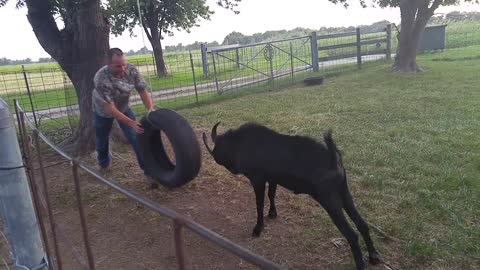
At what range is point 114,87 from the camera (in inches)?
198

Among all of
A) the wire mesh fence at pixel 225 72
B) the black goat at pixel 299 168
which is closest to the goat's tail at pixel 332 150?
the black goat at pixel 299 168

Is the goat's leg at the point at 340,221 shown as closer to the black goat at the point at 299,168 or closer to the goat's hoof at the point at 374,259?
the black goat at the point at 299,168

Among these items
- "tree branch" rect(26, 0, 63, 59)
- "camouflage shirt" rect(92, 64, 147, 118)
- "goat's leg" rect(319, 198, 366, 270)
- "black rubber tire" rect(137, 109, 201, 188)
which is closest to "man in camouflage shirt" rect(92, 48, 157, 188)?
"camouflage shirt" rect(92, 64, 147, 118)

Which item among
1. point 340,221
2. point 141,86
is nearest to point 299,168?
point 340,221

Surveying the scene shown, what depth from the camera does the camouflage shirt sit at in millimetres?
4938

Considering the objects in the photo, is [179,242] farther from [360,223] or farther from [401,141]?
[401,141]

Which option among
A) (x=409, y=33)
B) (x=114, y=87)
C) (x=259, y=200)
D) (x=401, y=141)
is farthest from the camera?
(x=409, y=33)

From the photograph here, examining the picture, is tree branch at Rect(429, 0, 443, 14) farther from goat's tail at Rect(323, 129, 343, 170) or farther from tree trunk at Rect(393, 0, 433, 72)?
goat's tail at Rect(323, 129, 343, 170)

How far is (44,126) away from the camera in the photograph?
405 inches

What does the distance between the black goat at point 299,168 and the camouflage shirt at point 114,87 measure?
1.85 metres

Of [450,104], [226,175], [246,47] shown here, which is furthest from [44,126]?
[450,104]

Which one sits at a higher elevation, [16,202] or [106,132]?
[16,202]

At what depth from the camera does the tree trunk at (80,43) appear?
669cm

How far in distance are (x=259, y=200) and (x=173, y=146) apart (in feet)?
4.16
